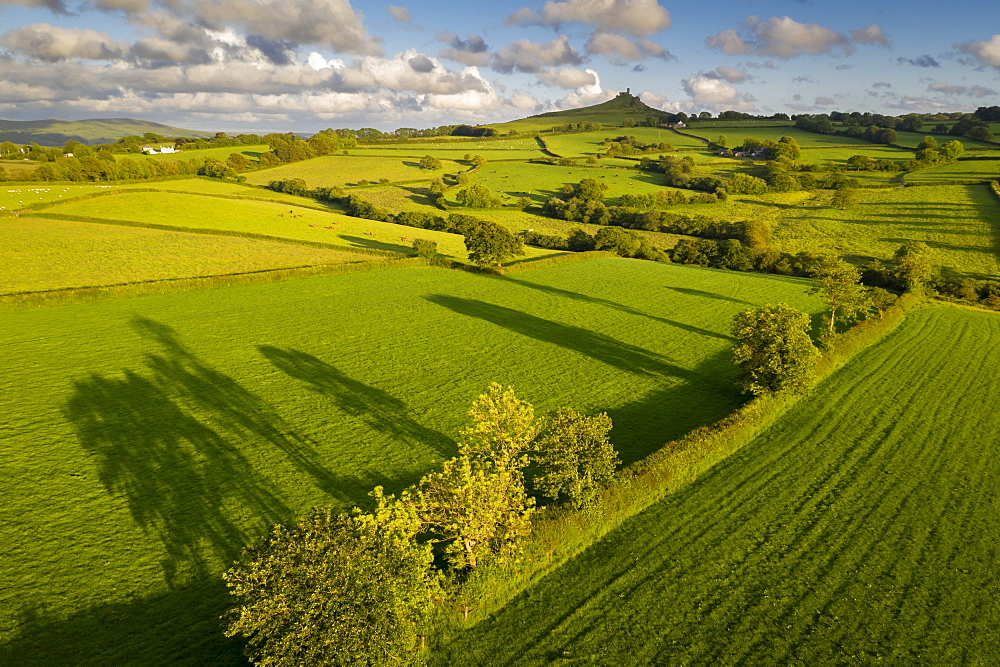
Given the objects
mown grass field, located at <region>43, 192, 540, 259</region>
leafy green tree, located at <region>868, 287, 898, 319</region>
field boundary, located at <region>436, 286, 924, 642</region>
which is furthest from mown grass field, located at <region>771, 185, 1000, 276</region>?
field boundary, located at <region>436, 286, 924, 642</region>

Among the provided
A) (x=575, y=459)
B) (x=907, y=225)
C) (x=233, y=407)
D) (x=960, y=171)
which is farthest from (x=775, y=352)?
(x=960, y=171)

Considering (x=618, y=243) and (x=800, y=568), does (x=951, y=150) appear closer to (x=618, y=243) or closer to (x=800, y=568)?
(x=618, y=243)

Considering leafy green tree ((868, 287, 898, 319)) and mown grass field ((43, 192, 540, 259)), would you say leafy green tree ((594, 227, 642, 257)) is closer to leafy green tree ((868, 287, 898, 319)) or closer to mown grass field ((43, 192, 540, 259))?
mown grass field ((43, 192, 540, 259))

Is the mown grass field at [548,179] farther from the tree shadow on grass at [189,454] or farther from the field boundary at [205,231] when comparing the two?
the tree shadow on grass at [189,454]

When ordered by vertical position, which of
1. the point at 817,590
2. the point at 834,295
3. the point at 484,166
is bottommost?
the point at 817,590

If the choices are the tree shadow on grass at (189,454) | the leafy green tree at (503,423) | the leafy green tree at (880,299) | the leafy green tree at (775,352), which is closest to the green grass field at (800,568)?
the leafy green tree at (775,352)

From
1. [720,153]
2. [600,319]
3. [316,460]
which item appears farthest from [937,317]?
[720,153]

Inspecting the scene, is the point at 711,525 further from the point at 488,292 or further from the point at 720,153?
the point at 720,153
